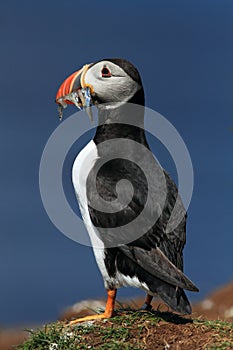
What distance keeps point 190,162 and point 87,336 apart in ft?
7.76

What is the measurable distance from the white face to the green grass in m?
2.63

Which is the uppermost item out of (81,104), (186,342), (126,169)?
(81,104)

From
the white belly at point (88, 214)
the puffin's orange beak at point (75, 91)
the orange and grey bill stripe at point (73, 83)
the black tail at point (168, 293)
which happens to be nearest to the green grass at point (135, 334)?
the black tail at point (168, 293)

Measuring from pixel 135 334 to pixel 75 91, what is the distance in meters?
2.97

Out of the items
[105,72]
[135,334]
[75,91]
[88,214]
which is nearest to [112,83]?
[105,72]

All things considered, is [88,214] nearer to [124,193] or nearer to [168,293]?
[124,193]

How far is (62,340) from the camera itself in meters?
7.68

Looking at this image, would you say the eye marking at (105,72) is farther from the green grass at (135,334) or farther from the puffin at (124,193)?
the green grass at (135,334)

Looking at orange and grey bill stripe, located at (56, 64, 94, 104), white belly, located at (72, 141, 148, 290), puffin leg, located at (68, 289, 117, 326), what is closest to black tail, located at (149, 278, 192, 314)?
white belly, located at (72, 141, 148, 290)

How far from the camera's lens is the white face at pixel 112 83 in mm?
7836

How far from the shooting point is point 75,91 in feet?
26.2

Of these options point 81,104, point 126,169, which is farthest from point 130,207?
point 81,104

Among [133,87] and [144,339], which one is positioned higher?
[133,87]

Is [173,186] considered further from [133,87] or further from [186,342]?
[186,342]
